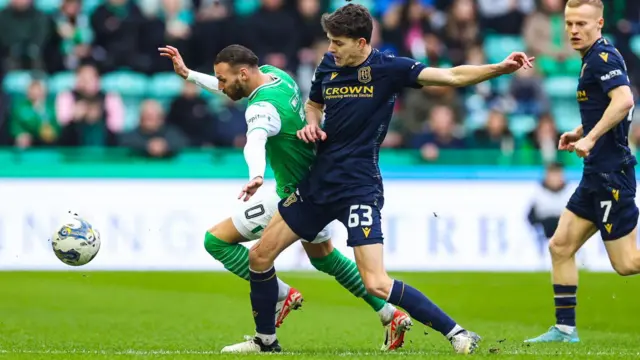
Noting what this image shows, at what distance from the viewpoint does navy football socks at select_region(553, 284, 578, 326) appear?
9.67m

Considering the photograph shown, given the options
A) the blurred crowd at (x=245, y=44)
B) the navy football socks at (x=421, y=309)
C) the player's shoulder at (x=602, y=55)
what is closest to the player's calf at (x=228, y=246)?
the navy football socks at (x=421, y=309)

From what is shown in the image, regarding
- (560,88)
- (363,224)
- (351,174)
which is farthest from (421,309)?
(560,88)

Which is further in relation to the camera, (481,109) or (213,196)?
(481,109)

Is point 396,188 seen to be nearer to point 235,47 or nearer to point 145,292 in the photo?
point 145,292

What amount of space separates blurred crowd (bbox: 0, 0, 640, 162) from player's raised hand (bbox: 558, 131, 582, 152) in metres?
8.04

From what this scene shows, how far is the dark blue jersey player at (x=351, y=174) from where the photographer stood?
812 centimetres

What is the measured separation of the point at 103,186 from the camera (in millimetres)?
16719

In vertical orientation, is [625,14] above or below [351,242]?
above

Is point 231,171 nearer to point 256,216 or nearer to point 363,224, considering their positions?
point 256,216

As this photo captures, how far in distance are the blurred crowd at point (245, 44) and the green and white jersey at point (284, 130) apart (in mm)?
8599

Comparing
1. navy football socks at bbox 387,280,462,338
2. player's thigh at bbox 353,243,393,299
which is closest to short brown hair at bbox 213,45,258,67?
player's thigh at bbox 353,243,393,299

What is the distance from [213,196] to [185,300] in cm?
367

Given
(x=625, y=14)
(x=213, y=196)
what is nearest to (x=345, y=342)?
(x=213, y=196)

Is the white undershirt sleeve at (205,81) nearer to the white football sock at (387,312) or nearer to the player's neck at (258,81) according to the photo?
the player's neck at (258,81)
